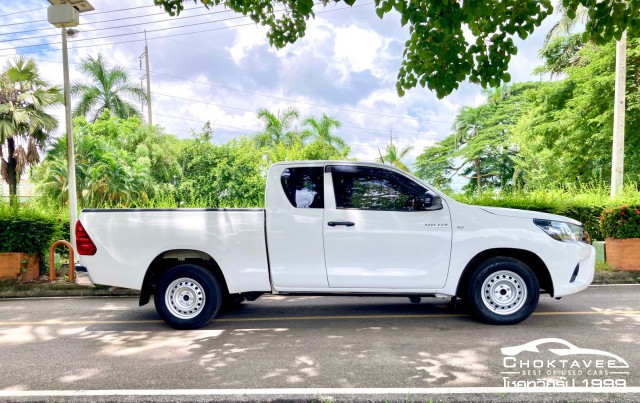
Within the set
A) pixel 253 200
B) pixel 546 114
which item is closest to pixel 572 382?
pixel 253 200

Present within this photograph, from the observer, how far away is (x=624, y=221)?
946 centimetres

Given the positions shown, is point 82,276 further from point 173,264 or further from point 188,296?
point 188,296

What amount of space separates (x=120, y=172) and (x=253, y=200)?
7.12 meters

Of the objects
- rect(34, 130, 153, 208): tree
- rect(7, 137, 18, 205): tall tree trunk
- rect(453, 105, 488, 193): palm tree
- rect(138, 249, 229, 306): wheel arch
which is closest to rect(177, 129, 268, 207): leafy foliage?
rect(34, 130, 153, 208): tree

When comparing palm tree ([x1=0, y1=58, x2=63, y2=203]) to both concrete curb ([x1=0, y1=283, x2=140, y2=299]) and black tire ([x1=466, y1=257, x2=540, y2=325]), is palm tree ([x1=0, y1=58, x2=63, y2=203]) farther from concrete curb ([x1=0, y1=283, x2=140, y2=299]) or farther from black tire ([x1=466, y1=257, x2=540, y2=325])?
black tire ([x1=466, y1=257, x2=540, y2=325])

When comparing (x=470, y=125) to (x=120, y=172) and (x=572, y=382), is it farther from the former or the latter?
(x=572, y=382)

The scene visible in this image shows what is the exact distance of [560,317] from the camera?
6.05 meters

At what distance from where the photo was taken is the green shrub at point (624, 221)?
372 inches

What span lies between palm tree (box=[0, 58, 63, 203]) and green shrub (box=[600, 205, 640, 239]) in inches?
928

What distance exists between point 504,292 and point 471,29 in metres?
3.62

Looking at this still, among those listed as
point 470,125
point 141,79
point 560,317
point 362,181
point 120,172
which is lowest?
point 560,317

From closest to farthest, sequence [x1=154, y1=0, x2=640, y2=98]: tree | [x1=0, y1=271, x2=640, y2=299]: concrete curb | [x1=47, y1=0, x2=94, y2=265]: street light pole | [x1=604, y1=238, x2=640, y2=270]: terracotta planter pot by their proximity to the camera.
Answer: [x1=154, y1=0, x2=640, y2=98]: tree → [x1=0, y1=271, x2=640, y2=299]: concrete curb → [x1=604, y1=238, x2=640, y2=270]: terracotta planter pot → [x1=47, y1=0, x2=94, y2=265]: street light pole

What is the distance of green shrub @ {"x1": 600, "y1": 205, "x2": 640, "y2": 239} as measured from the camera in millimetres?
9453

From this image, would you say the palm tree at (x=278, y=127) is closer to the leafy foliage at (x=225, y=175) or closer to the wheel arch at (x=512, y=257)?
the leafy foliage at (x=225, y=175)
